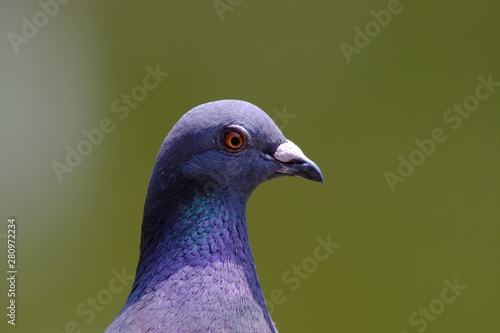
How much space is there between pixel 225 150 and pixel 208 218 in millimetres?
214

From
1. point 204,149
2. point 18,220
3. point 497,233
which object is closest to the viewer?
point 204,149

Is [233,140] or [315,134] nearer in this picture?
[233,140]

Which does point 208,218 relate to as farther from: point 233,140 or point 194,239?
point 233,140

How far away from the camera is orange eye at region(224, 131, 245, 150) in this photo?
222 cm

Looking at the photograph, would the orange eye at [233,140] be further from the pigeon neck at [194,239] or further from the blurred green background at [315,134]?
the blurred green background at [315,134]

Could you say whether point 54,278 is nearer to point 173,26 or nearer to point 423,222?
point 173,26

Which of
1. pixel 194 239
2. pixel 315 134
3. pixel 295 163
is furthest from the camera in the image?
pixel 315 134

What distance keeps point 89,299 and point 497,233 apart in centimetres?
280

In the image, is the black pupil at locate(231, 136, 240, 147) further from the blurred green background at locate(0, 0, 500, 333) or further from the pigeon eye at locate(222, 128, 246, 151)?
the blurred green background at locate(0, 0, 500, 333)

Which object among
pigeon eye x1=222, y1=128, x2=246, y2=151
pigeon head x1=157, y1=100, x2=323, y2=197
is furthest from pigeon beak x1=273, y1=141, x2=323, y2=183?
pigeon eye x1=222, y1=128, x2=246, y2=151

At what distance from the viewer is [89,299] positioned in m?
4.75

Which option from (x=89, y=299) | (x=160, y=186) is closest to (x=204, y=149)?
(x=160, y=186)

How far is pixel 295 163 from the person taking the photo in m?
2.29

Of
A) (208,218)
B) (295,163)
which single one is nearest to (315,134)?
(295,163)
